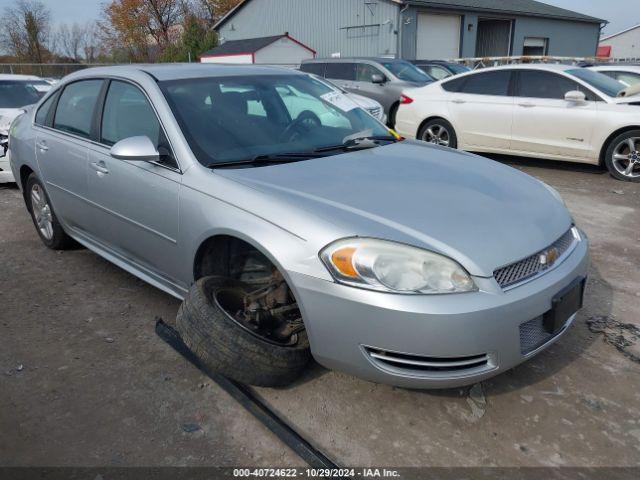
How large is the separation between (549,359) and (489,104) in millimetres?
5931

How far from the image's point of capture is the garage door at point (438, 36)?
82.1ft

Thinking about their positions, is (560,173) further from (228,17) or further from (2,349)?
(228,17)

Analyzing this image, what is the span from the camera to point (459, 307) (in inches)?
85.0

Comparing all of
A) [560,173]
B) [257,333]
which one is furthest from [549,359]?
[560,173]

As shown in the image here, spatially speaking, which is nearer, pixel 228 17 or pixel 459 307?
pixel 459 307

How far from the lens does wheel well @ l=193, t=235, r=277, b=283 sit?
287 centimetres

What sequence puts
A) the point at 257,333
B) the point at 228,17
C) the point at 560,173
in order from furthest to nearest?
the point at 228,17, the point at 560,173, the point at 257,333

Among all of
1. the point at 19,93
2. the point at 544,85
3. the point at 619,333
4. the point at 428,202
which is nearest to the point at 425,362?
the point at 428,202

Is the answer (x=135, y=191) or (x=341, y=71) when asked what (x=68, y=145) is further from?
(x=341, y=71)

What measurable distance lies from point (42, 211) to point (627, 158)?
688 cm

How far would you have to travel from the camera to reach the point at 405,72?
11.3m

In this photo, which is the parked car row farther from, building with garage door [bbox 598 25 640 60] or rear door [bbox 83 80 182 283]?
building with garage door [bbox 598 25 640 60]

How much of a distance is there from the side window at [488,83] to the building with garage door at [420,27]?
609 inches

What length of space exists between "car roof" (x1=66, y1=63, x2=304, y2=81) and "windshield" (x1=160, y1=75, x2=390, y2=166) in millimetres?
68
